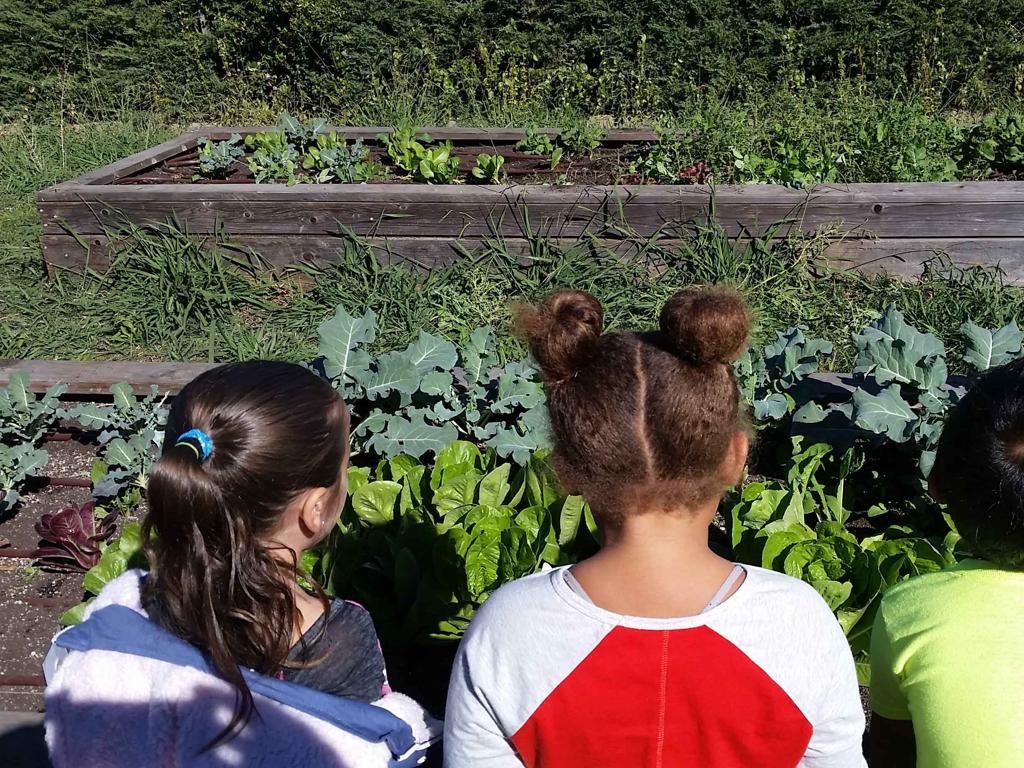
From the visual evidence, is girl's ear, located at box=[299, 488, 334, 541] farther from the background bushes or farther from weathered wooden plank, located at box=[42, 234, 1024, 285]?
the background bushes

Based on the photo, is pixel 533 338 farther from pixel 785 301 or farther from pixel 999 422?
pixel 785 301

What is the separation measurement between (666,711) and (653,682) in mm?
52

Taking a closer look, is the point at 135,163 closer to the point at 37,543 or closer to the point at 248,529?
the point at 37,543

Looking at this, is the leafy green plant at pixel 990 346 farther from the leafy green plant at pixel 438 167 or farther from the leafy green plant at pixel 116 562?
Result: the leafy green plant at pixel 438 167

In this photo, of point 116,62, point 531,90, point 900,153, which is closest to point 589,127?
point 900,153

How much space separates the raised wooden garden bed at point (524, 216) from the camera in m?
4.48

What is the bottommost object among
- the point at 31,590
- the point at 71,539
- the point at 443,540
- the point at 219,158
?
the point at 31,590

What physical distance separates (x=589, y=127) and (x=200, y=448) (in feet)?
17.1

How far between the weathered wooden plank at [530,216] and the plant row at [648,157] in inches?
14.2

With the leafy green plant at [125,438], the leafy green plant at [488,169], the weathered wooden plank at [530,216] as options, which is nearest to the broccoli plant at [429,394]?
the leafy green plant at [125,438]

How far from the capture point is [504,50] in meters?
9.64

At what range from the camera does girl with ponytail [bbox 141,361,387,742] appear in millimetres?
1505

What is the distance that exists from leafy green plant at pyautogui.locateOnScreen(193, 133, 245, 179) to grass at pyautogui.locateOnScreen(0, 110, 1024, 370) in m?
1.14

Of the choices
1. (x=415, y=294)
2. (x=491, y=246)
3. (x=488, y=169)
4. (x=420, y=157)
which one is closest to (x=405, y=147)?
(x=420, y=157)
